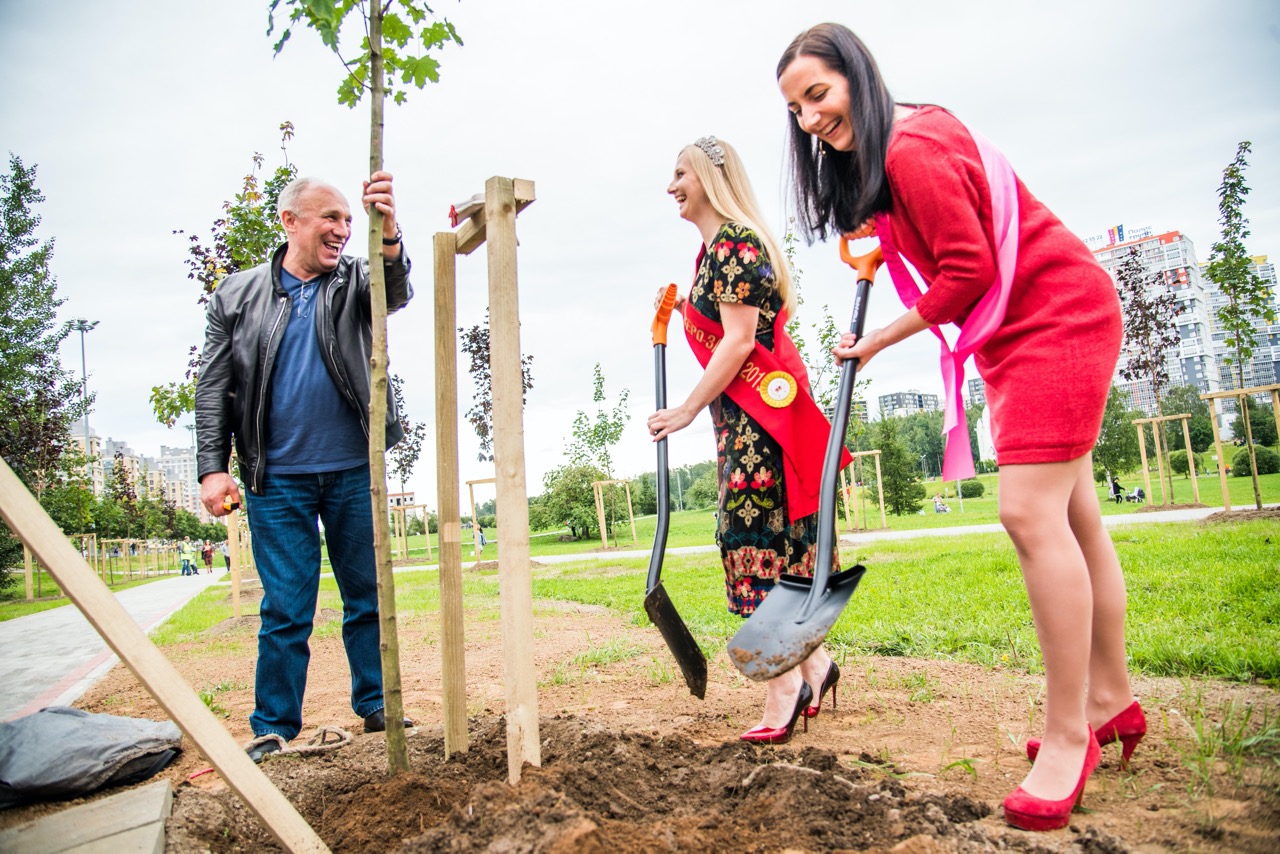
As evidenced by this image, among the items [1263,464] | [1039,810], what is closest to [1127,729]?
[1039,810]

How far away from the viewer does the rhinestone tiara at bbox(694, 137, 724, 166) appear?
2729mm

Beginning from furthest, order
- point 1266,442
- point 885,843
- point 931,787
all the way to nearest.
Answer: point 1266,442 < point 931,787 < point 885,843

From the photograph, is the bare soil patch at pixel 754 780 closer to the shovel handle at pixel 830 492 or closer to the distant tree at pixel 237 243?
the shovel handle at pixel 830 492

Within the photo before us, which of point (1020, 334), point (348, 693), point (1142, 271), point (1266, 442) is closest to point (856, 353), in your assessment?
point (1020, 334)

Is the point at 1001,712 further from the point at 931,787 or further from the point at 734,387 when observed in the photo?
the point at 734,387

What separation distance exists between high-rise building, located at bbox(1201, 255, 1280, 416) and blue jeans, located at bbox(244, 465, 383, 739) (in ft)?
39.5

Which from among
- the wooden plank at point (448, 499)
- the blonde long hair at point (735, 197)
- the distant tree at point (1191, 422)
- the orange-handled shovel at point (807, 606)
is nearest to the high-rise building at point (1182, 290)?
the blonde long hair at point (735, 197)

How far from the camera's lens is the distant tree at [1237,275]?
10547 mm

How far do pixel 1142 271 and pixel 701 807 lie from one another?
17675 mm

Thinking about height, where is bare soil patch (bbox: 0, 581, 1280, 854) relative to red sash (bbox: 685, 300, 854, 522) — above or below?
below

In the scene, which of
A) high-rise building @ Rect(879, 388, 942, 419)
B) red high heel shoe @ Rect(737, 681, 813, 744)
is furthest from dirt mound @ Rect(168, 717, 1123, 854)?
high-rise building @ Rect(879, 388, 942, 419)

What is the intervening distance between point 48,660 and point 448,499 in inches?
226

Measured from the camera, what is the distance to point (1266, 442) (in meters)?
32.0

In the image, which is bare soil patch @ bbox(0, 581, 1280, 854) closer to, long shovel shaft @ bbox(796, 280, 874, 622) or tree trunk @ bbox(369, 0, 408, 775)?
tree trunk @ bbox(369, 0, 408, 775)
